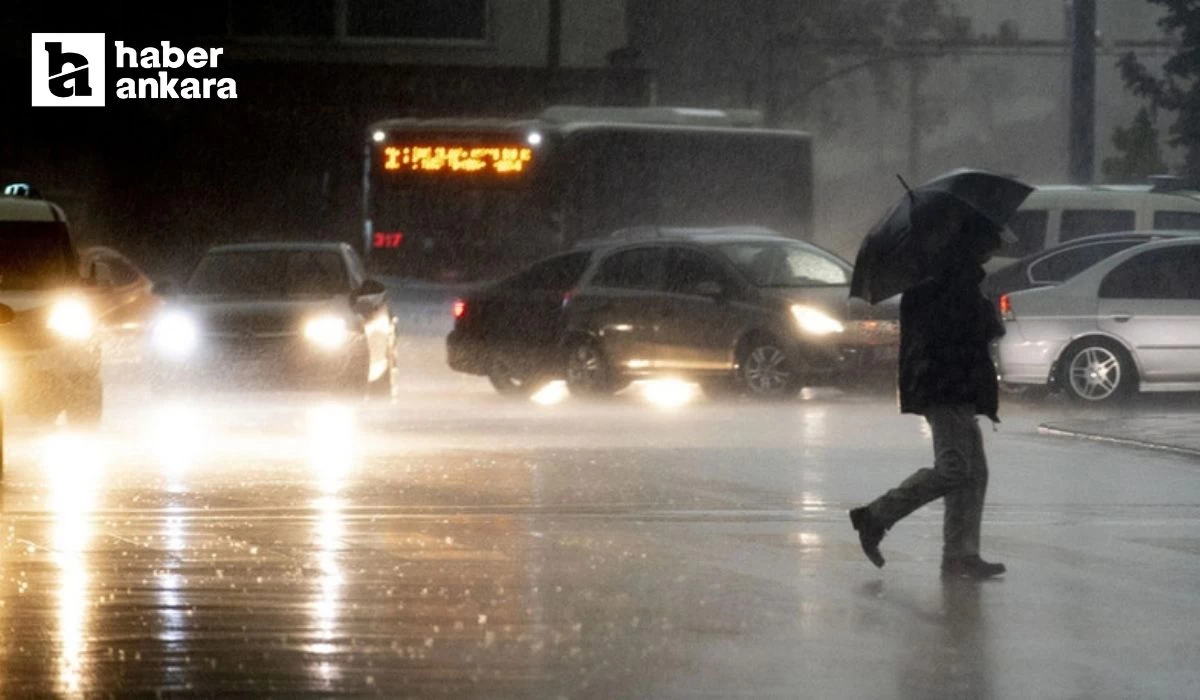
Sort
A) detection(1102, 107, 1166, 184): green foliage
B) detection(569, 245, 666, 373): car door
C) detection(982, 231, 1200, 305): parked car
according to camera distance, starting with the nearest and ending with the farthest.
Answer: detection(982, 231, 1200, 305): parked car → detection(569, 245, 666, 373): car door → detection(1102, 107, 1166, 184): green foliage

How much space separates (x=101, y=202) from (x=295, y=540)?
1875 inches

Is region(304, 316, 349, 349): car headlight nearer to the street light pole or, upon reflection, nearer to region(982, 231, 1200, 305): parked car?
region(982, 231, 1200, 305): parked car

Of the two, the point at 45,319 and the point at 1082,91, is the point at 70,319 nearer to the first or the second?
the point at 45,319

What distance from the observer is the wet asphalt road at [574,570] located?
9.76 meters

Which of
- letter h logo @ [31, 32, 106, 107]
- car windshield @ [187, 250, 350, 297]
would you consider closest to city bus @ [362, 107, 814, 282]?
car windshield @ [187, 250, 350, 297]

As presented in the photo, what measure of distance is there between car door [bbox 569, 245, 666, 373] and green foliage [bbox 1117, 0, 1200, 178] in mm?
45421

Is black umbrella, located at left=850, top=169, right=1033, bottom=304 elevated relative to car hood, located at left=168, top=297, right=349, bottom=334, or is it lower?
elevated

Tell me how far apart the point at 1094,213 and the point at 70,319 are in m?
12.1

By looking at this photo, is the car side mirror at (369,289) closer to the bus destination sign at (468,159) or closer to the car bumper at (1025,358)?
the car bumper at (1025,358)

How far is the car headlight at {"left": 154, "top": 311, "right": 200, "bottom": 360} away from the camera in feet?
86.1

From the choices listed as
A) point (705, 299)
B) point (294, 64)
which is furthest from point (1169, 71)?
point (705, 299)

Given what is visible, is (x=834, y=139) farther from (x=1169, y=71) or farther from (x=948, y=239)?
(x=948, y=239)

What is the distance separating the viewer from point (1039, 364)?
24844mm

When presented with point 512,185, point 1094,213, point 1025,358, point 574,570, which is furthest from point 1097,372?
point 512,185
